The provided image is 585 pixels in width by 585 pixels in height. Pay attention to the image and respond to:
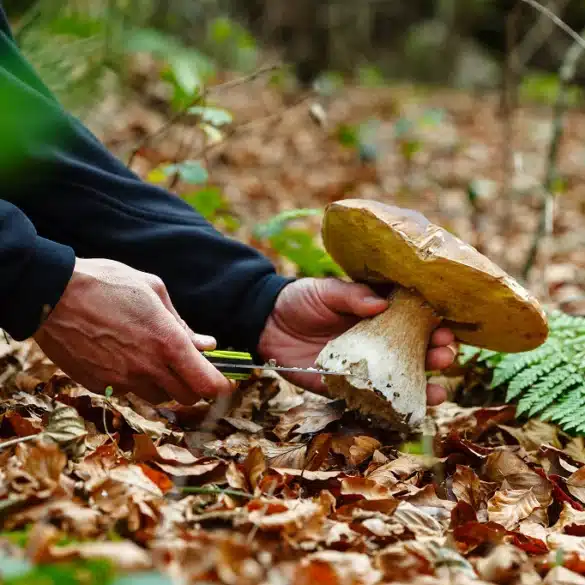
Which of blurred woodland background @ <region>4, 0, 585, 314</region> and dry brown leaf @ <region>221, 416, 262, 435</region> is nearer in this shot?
dry brown leaf @ <region>221, 416, 262, 435</region>

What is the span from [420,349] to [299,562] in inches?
46.6

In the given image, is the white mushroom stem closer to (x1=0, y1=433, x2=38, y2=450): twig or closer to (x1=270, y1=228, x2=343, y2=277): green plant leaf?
(x1=270, y1=228, x2=343, y2=277): green plant leaf

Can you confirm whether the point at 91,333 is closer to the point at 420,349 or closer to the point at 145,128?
the point at 420,349

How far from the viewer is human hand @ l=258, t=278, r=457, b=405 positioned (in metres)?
2.59

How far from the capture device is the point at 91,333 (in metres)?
2.18

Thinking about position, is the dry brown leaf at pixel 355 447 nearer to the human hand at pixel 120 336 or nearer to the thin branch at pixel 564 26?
the human hand at pixel 120 336

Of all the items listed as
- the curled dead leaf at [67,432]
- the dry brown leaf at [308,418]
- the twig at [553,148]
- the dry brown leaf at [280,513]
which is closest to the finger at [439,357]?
the dry brown leaf at [308,418]

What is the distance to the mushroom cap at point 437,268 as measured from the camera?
218 centimetres

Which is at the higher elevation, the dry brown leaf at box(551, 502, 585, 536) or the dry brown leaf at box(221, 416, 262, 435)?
the dry brown leaf at box(551, 502, 585, 536)

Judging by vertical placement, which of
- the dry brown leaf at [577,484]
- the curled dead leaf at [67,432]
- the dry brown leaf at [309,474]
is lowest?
the dry brown leaf at [309,474]

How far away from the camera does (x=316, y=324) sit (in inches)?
109

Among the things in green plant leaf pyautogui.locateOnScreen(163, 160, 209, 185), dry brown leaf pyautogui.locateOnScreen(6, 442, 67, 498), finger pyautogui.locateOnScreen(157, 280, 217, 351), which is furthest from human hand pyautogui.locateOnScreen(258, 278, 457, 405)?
dry brown leaf pyautogui.locateOnScreen(6, 442, 67, 498)

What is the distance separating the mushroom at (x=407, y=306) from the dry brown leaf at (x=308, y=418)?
87 millimetres

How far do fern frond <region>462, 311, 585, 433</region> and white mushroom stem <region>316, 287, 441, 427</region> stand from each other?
45 cm
